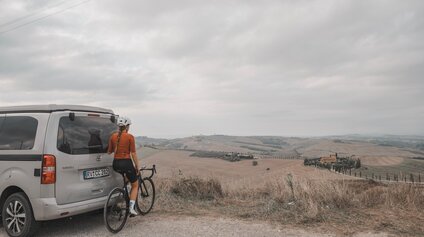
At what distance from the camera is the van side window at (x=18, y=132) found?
660cm

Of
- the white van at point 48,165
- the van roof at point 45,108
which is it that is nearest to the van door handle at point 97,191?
the white van at point 48,165

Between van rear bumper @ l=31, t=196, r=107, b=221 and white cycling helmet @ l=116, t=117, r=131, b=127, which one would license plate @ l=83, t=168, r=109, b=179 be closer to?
van rear bumper @ l=31, t=196, r=107, b=221

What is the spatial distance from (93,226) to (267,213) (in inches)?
137

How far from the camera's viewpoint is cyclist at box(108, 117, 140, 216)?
7.07m

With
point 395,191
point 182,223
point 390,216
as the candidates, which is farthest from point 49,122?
point 395,191

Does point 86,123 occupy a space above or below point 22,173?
above

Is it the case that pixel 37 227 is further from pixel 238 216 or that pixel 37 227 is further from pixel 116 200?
pixel 238 216

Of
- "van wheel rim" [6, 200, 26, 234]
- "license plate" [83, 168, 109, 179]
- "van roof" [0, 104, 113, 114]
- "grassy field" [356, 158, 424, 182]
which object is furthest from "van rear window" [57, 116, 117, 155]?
"grassy field" [356, 158, 424, 182]

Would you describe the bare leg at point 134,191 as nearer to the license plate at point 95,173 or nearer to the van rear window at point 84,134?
the license plate at point 95,173

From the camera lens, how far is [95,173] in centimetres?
701

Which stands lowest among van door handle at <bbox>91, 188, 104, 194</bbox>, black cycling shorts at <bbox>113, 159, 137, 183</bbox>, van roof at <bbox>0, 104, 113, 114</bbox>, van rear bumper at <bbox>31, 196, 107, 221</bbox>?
van rear bumper at <bbox>31, 196, 107, 221</bbox>

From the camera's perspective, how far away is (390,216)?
287 inches

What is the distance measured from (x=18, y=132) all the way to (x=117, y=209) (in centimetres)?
230

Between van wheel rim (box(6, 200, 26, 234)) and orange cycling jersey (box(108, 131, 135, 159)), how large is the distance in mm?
1796
